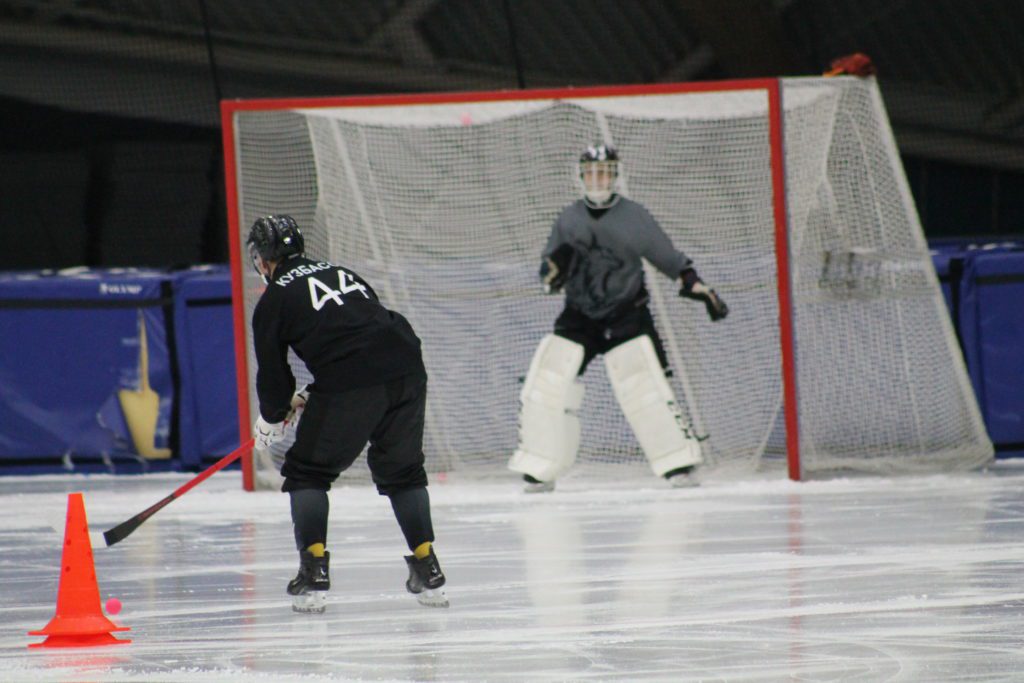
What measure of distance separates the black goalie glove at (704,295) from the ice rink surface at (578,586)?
833 mm

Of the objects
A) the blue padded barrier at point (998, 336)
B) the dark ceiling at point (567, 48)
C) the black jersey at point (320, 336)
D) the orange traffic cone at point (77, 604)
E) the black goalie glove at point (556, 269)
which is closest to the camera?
the orange traffic cone at point (77, 604)

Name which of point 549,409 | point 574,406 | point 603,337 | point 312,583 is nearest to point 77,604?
point 312,583

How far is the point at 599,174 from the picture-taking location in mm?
7930

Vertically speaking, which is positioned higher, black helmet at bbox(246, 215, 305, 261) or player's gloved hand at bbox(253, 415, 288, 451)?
black helmet at bbox(246, 215, 305, 261)

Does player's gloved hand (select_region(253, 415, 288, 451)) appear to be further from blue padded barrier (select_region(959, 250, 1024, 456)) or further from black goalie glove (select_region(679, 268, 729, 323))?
blue padded barrier (select_region(959, 250, 1024, 456))

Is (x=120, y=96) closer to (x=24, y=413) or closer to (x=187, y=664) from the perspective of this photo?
(x=24, y=413)

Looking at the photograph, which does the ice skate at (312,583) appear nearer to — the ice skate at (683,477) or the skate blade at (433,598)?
the skate blade at (433,598)

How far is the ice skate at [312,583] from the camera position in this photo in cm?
490

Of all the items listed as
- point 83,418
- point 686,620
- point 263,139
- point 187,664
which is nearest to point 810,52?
point 263,139

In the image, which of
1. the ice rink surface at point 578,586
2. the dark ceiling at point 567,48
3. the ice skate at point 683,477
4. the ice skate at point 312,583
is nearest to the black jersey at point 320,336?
the ice skate at point 312,583

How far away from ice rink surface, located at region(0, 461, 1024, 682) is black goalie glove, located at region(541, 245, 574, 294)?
1000mm

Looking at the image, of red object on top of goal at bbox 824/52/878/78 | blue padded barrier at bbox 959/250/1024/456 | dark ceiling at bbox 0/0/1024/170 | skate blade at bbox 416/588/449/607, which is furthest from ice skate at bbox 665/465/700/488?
dark ceiling at bbox 0/0/1024/170

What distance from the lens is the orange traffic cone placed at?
454 centimetres

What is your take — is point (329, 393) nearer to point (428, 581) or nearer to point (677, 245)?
point (428, 581)
